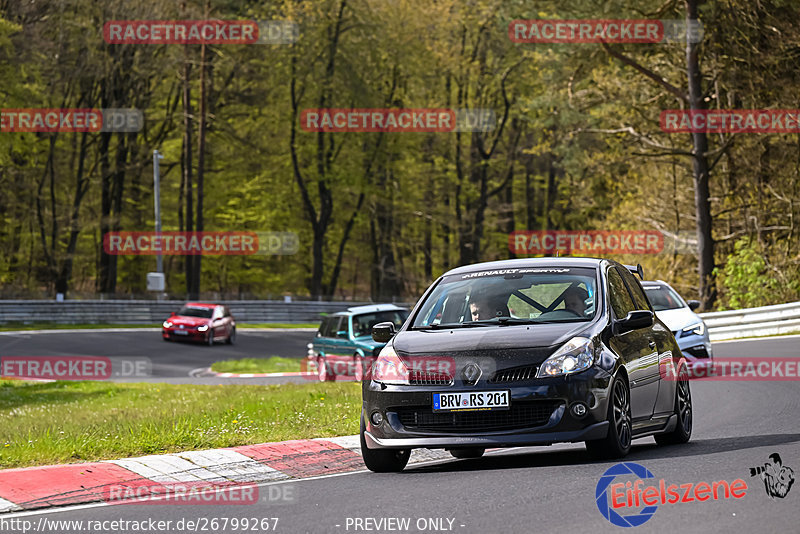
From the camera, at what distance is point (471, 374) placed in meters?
9.12

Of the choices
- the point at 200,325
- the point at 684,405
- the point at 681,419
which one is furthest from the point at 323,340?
the point at 200,325

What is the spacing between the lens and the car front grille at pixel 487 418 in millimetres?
9047

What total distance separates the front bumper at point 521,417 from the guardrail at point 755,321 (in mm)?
21285

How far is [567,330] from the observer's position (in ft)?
31.2

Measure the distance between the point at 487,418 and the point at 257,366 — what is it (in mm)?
26127

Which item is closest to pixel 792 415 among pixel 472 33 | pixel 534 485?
pixel 534 485

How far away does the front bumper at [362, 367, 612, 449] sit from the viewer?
9.02 metres

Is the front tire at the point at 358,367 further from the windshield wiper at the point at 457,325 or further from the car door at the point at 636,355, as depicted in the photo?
the windshield wiper at the point at 457,325

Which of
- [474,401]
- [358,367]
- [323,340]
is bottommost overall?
[358,367]

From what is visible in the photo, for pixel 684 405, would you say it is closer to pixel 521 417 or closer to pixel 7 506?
pixel 521 417

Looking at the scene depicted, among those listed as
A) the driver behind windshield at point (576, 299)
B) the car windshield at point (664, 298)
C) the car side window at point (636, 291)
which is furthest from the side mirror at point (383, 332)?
the car windshield at point (664, 298)

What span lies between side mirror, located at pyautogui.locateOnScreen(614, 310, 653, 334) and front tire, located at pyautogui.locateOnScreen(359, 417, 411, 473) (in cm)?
202

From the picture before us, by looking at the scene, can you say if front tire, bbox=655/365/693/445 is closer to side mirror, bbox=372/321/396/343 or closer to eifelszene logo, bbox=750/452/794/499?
eifelszene logo, bbox=750/452/794/499

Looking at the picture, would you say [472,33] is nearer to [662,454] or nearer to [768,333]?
[768,333]
